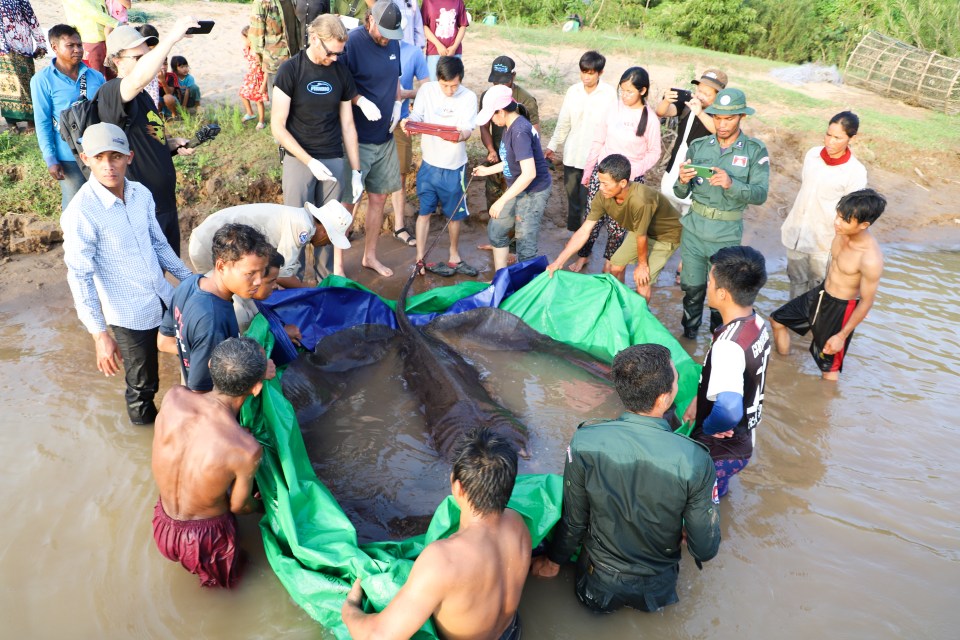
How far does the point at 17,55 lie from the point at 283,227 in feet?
14.9

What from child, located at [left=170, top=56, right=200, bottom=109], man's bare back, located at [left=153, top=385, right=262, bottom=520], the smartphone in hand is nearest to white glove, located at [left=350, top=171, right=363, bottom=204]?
the smartphone in hand

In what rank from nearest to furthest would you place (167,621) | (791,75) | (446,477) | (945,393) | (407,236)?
1. (167,621)
2. (446,477)
3. (945,393)
4. (407,236)
5. (791,75)

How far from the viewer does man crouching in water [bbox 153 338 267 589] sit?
3035mm

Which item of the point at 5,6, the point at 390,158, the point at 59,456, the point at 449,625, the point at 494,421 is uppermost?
the point at 5,6

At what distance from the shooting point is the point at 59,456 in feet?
13.7

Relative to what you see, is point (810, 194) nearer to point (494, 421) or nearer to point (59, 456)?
point (494, 421)

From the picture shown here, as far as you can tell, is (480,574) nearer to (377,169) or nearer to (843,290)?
(843,290)

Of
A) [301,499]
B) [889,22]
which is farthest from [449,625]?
[889,22]

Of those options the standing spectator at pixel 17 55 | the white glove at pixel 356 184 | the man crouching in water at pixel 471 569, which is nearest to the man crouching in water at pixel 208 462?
the man crouching in water at pixel 471 569

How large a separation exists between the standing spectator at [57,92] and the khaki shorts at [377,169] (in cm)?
204

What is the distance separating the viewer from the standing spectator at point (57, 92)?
5.11m

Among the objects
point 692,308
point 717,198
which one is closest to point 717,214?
point 717,198

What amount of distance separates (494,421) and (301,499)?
4.74 feet

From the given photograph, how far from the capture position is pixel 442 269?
6605 millimetres
